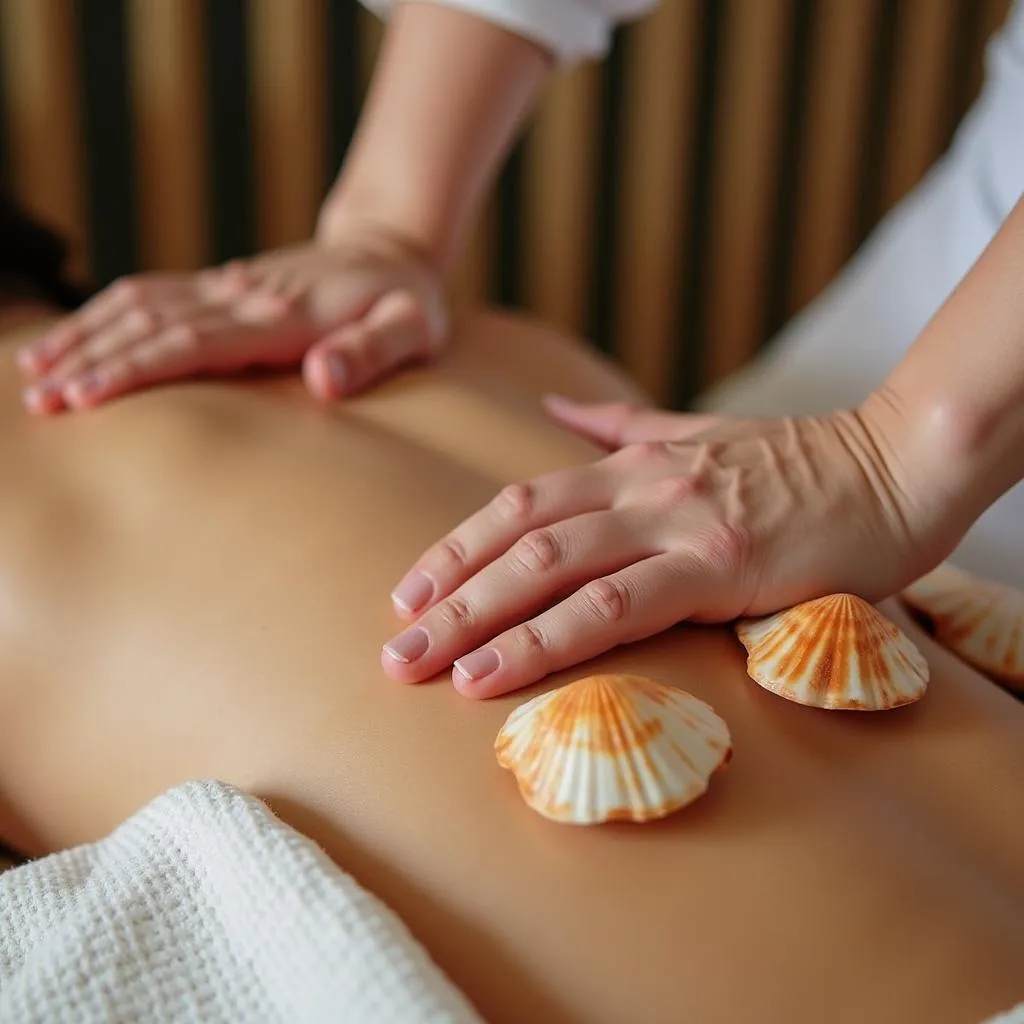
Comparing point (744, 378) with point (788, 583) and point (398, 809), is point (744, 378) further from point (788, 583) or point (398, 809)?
point (398, 809)

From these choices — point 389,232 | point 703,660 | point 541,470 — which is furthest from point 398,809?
point 389,232

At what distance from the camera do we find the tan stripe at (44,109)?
1427 mm

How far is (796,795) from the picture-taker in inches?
21.4

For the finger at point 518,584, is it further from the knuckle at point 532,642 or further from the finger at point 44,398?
the finger at point 44,398

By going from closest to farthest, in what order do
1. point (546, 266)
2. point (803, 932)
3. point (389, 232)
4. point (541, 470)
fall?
1. point (803, 932)
2. point (541, 470)
3. point (389, 232)
4. point (546, 266)

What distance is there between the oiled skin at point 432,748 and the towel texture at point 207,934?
0.15 ft

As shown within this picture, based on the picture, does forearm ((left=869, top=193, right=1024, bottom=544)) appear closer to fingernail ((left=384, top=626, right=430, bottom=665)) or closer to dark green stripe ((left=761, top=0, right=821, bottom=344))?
fingernail ((left=384, top=626, right=430, bottom=665))

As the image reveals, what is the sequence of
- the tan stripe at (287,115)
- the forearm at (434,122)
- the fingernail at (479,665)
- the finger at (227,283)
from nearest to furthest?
the fingernail at (479,665), the finger at (227,283), the forearm at (434,122), the tan stripe at (287,115)

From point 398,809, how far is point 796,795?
191mm

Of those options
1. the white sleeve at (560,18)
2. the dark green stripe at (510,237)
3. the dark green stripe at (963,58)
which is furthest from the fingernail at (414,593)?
the dark green stripe at (963,58)

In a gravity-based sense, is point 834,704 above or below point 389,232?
below

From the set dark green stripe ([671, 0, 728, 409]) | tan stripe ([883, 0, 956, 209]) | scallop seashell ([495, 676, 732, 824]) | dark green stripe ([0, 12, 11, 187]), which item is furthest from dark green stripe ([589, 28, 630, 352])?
scallop seashell ([495, 676, 732, 824])

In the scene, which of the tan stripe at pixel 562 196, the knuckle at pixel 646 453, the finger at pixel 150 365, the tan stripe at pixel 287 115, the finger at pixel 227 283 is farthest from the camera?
the tan stripe at pixel 562 196

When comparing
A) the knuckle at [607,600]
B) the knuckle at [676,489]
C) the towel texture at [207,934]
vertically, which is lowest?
the towel texture at [207,934]
